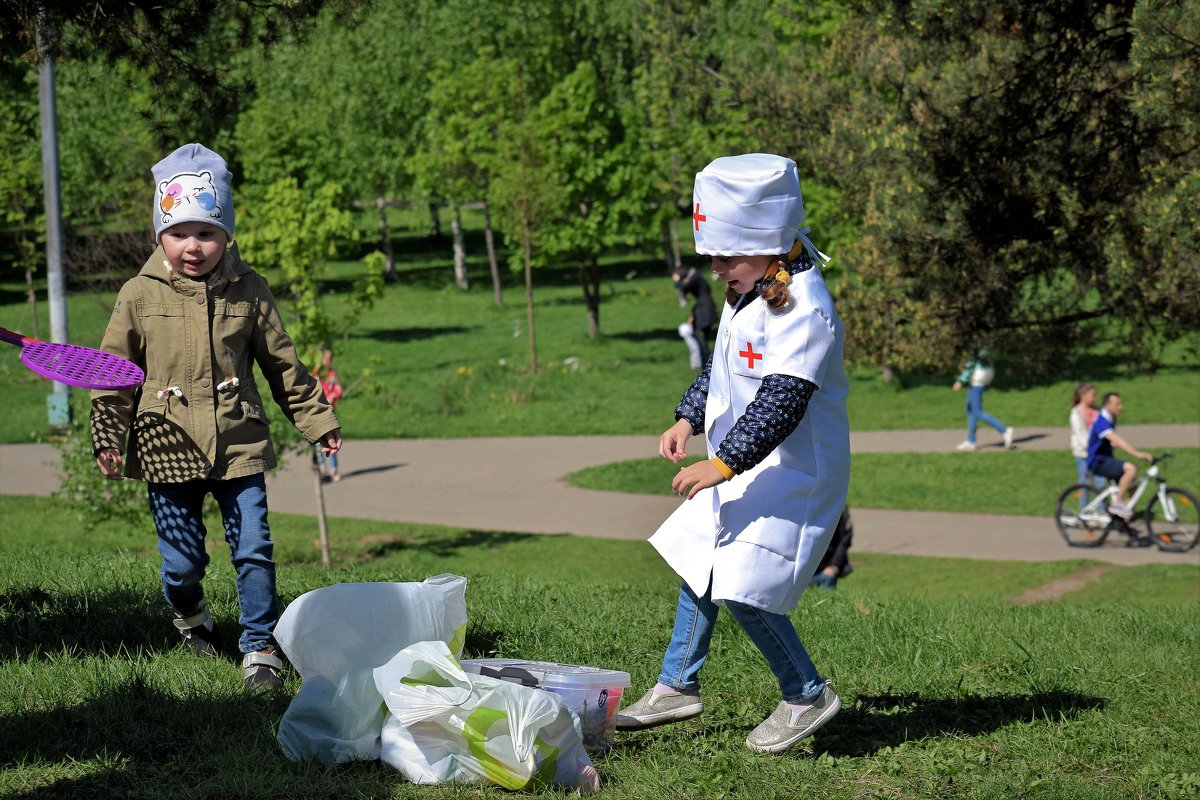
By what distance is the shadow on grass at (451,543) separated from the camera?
1293cm

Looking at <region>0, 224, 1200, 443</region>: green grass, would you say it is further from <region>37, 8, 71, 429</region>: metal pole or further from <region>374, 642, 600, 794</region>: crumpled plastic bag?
<region>374, 642, 600, 794</region>: crumpled plastic bag

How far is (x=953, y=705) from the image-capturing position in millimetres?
4562

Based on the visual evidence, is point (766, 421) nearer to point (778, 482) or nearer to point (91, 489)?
point (778, 482)

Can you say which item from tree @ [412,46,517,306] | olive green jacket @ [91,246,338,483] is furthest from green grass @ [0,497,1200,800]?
tree @ [412,46,517,306]

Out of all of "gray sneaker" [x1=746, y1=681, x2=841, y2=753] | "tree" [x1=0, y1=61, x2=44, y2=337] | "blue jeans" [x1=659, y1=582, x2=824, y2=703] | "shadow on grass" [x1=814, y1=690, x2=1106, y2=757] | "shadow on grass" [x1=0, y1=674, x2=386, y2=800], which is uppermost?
"tree" [x1=0, y1=61, x2=44, y2=337]

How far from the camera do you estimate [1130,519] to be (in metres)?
13.9

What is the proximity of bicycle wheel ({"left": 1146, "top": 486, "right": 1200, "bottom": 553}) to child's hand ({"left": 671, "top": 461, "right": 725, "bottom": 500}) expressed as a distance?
37.7 ft

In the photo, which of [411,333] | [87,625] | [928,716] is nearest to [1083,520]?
[928,716]

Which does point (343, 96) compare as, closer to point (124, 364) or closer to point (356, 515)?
point (356, 515)

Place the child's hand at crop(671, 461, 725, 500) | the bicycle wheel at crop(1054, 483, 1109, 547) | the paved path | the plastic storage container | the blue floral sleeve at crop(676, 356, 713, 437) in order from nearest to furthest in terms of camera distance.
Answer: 1. the child's hand at crop(671, 461, 725, 500)
2. the plastic storage container
3. the blue floral sleeve at crop(676, 356, 713, 437)
4. the paved path
5. the bicycle wheel at crop(1054, 483, 1109, 547)

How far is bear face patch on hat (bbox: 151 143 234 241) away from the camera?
14.4 feet

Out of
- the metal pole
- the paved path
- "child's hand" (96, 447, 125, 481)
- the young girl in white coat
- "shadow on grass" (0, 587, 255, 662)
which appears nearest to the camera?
the young girl in white coat

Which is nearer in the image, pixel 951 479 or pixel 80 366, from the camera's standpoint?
pixel 80 366

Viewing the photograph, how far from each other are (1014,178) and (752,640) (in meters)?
6.30
